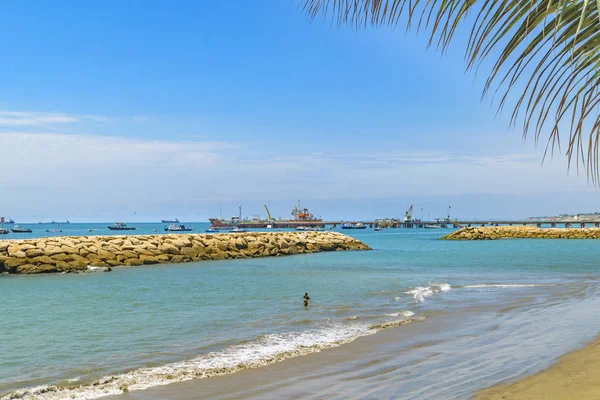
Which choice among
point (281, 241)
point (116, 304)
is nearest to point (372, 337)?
point (116, 304)

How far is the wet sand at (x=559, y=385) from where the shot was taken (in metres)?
6.43

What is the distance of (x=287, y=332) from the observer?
1221cm

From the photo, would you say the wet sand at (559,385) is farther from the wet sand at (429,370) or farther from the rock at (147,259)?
the rock at (147,259)

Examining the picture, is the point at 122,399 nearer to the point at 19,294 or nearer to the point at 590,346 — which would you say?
the point at 590,346

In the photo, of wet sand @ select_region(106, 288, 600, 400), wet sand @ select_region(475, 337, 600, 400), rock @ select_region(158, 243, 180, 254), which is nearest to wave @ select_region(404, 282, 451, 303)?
wet sand @ select_region(106, 288, 600, 400)

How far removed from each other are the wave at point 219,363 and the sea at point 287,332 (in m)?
0.03

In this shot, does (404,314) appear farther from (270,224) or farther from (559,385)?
(270,224)

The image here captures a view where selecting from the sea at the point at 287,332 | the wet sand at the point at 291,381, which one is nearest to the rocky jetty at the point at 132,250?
the sea at the point at 287,332

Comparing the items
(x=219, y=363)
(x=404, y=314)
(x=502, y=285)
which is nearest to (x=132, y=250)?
(x=502, y=285)

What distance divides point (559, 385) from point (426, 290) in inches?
525

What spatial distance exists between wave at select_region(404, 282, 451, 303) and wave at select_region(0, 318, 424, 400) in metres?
5.68

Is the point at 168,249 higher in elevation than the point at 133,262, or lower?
higher

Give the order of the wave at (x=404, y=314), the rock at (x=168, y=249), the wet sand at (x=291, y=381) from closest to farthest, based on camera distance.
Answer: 1. the wet sand at (x=291, y=381)
2. the wave at (x=404, y=314)
3. the rock at (x=168, y=249)

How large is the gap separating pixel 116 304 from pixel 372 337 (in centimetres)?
893
